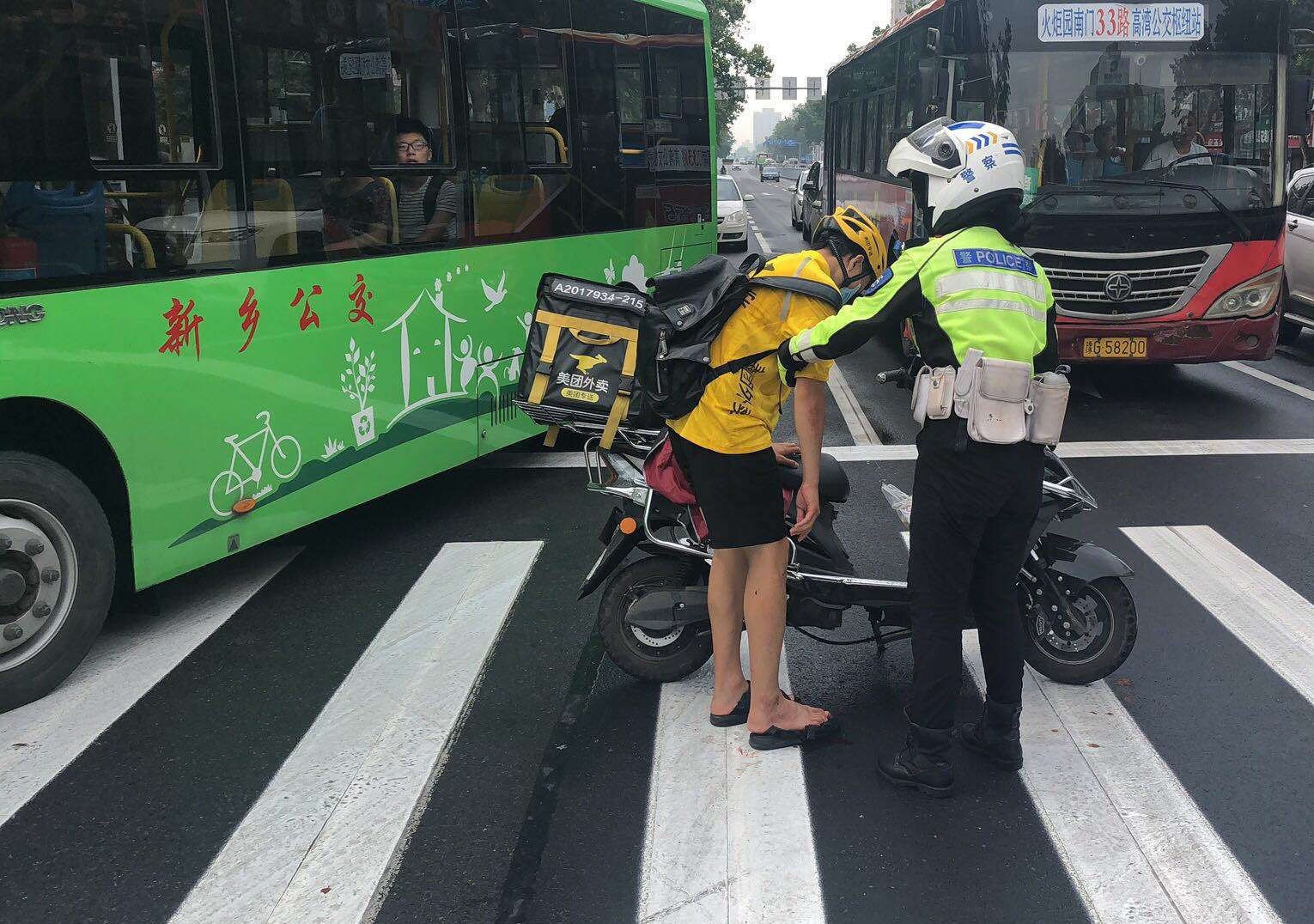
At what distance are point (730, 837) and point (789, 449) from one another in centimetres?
150

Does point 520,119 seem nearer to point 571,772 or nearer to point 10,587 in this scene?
point 10,587

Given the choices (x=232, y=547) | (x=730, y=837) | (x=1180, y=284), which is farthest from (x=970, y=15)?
(x=730, y=837)

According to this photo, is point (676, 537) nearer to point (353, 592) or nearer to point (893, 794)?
point (893, 794)

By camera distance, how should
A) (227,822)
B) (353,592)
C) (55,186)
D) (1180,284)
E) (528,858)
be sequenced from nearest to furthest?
(528,858) → (227,822) → (55,186) → (353,592) → (1180,284)

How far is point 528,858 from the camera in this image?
3664 millimetres

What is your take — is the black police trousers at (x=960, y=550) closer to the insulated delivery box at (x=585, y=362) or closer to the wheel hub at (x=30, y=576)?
the insulated delivery box at (x=585, y=362)

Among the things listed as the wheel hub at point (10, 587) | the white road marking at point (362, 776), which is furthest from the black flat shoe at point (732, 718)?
the wheel hub at point (10, 587)

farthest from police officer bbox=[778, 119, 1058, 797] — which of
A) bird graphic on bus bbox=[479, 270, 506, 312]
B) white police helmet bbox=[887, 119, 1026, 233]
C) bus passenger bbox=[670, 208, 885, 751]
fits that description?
bird graphic on bus bbox=[479, 270, 506, 312]

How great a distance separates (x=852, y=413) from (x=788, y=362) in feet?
20.6

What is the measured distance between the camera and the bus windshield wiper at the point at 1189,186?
967 centimetres

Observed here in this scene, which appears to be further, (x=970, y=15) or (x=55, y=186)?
Result: (x=970, y=15)

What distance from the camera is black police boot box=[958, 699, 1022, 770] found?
13.7ft

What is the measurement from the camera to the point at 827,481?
15.6ft

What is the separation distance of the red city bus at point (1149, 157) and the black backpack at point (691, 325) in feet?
20.1
